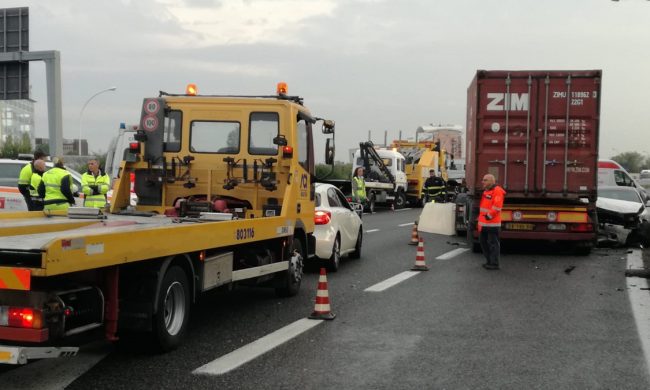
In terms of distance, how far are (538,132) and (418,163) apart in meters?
22.8

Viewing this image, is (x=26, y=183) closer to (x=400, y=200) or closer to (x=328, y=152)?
(x=328, y=152)

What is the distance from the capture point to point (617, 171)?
92.7ft

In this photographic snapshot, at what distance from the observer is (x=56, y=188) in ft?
42.6

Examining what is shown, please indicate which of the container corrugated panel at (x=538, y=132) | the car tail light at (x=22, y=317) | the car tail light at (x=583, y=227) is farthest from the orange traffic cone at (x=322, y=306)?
the car tail light at (x=583, y=227)

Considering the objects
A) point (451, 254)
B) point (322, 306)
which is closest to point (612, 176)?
point (451, 254)

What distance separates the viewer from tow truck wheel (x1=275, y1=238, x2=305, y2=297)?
9.44 meters

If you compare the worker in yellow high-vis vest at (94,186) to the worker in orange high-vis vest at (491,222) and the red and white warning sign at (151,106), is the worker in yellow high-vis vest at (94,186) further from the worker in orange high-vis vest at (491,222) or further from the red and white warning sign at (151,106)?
the worker in orange high-vis vest at (491,222)

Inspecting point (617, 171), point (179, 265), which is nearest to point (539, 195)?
point (179, 265)

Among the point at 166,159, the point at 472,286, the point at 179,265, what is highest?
the point at 166,159

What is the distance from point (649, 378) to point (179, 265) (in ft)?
12.6

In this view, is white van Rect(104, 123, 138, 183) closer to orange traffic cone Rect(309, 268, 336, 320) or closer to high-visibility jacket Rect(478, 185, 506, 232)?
high-visibility jacket Rect(478, 185, 506, 232)

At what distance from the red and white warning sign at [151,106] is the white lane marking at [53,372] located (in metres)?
4.04

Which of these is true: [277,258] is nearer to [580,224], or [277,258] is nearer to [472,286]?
[472,286]

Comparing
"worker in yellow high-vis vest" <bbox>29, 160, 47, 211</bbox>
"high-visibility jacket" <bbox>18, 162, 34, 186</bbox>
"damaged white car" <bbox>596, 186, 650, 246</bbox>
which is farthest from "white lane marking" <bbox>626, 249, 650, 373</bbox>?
"high-visibility jacket" <bbox>18, 162, 34, 186</bbox>
